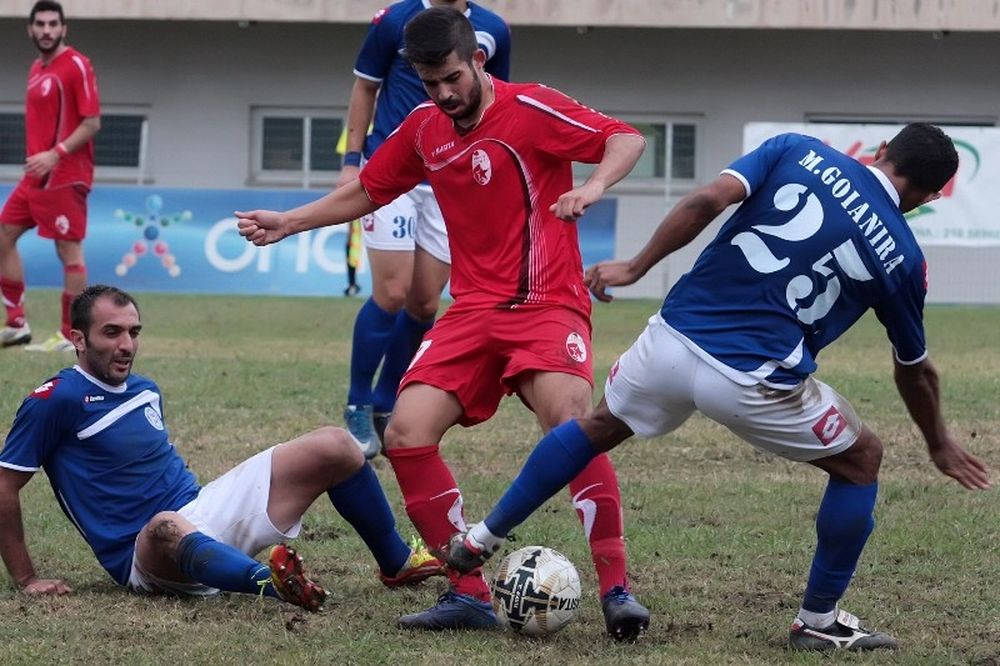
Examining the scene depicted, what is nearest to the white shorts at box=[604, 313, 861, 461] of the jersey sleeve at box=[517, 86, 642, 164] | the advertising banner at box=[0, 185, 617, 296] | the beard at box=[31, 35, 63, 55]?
the jersey sleeve at box=[517, 86, 642, 164]

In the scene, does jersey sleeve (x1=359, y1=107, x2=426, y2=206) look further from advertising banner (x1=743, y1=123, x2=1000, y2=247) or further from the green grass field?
advertising banner (x1=743, y1=123, x2=1000, y2=247)

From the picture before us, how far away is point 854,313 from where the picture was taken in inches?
182

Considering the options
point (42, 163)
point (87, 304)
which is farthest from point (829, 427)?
point (42, 163)

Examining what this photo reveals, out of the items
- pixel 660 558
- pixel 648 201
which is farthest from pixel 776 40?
pixel 660 558

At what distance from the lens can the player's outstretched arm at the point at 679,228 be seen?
430cm

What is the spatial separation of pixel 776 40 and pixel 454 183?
62.7ft

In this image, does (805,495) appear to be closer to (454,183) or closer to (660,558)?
(660,558)

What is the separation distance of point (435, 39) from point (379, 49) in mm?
2738

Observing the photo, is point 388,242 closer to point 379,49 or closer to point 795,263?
point 379,49

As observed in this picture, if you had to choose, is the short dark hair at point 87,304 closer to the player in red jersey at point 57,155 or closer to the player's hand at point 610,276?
the player's hand at point 610,276

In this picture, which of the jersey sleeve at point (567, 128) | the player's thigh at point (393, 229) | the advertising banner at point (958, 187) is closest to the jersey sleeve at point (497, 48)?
the player's thigh at point (393, 229)

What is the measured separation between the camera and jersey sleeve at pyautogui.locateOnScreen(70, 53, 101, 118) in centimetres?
1162

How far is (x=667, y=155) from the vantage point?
23.6 meters

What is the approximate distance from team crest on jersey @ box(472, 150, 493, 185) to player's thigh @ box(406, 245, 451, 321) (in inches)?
96.7
